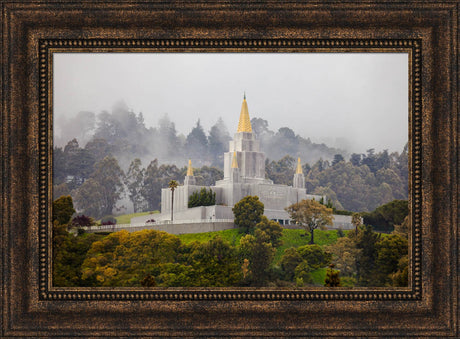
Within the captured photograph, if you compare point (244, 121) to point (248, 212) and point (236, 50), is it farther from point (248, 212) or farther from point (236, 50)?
point (248, 212)

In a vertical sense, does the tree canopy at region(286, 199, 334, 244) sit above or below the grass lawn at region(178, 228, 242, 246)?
above

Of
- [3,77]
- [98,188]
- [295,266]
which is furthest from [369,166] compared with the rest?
[3,77]

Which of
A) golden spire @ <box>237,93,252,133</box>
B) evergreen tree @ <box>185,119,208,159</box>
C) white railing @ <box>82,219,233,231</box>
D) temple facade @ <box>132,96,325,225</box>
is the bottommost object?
white railing @ <box>82,219,233,231</box>

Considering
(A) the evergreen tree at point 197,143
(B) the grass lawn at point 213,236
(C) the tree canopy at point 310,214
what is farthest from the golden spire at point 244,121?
(B) the grass lawn at point 213,236

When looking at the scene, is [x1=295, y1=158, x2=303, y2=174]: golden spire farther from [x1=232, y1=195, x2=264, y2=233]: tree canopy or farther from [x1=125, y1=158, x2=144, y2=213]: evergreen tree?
[x1=125, y1=158, x2=144, y2=213]: evergreen tree

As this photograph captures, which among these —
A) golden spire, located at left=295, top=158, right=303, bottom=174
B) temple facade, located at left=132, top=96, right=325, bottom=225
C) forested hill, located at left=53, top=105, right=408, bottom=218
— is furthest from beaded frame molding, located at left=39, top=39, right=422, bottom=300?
golden spire, located at left=295, top=158, right=303, bottom=174

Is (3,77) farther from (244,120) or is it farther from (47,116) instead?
(244,120)

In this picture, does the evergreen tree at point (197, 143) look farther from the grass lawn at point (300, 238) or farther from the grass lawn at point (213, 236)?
the grass lawn at point (300, 238)
